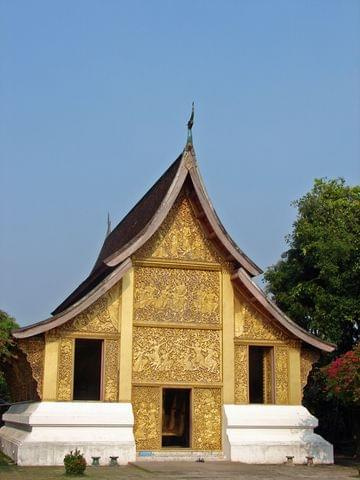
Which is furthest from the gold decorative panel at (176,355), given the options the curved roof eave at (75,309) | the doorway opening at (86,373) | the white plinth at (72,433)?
the doorway opening at (86,373)

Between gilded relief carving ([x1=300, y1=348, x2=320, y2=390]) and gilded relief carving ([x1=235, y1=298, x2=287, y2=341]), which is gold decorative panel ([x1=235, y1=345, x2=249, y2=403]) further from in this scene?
gilded relief carving ([x1=300, y1=348, x2=320, y2=390])

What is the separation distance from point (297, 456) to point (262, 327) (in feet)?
9.27

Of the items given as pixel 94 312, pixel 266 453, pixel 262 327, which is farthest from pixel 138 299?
pixel 266 453

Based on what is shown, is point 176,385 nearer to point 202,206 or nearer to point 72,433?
point 72,433

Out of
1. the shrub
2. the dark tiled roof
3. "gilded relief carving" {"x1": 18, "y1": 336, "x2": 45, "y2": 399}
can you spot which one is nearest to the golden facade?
"gilded relief carving" {"x1": 18, "y1": 336, "x2": 45, "y2": 399}

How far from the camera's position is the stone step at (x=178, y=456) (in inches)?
551

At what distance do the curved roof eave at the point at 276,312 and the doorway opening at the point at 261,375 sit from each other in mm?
707

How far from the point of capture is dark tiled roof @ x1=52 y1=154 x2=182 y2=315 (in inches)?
627

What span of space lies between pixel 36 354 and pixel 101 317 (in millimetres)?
1539

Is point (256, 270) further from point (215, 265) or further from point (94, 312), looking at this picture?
point (94, 312)

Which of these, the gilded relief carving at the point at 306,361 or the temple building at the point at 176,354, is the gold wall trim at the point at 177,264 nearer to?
the temple building at the point at 176,354

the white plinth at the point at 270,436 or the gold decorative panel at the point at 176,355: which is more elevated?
the gold decorative panel at the point at 176,355

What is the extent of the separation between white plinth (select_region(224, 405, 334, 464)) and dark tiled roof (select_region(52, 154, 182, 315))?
4320 millimetres

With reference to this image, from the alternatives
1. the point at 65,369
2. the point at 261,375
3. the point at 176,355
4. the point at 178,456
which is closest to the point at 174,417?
the point at 261,375
